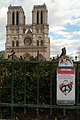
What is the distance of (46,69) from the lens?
4.95m

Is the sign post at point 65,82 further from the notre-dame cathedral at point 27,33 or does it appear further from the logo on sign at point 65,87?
the notre-dame cathedral at point 27,33

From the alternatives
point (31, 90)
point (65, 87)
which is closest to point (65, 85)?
point (65, 87)

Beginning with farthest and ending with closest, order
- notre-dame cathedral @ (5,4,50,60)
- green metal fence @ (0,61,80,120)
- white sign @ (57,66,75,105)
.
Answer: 1. notre-dame cathedral @ (5,4,50,60)
2. green metal fence @ (0,61,80,120)
3. white sign @ (57,66,75,105)

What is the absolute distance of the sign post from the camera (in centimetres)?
449

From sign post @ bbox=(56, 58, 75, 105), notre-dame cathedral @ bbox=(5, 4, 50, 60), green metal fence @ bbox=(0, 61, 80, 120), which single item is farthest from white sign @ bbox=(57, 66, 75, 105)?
notre-dame cathedral @ bbox=(5, 4, 50, 60)

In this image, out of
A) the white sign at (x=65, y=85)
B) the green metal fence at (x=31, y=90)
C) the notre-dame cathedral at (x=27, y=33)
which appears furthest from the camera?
the notre-dame cathedral at (x=27, y=33)

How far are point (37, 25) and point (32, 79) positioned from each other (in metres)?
90.8

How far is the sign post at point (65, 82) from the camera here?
4.49 metres

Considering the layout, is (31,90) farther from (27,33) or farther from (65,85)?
(27,33)

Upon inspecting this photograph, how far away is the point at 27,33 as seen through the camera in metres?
96.9

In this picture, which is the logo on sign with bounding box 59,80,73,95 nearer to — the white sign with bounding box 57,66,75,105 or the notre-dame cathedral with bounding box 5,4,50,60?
the white sign with bounding box 57,66,75,105

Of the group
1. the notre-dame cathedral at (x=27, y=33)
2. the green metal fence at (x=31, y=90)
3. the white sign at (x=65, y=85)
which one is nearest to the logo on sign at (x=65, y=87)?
the white sign at (x=65, y=85)

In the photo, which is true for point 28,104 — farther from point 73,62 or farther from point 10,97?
point 73,62

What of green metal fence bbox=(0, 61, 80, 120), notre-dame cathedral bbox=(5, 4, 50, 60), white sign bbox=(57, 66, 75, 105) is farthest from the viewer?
notre-dame cathedral bbox=(5, 4, 50, 60)
